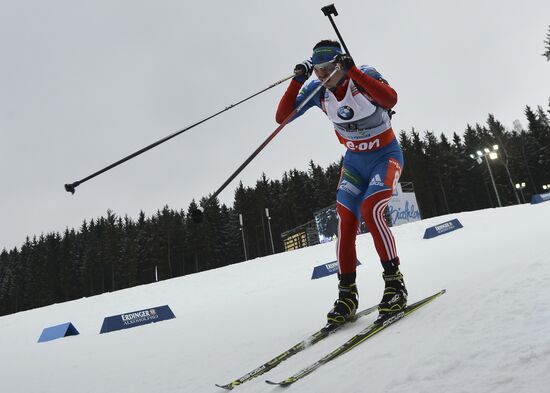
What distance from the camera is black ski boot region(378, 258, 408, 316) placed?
2805mm

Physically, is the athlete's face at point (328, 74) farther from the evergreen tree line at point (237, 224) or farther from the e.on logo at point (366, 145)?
the evergreen tree line at point (237, 224)

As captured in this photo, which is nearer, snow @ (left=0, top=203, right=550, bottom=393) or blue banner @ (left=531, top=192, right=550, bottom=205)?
snow @ (left=0, top=203, right=550, bottom=393)

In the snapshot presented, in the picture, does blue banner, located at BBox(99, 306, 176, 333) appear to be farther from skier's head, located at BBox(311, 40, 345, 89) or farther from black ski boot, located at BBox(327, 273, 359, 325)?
skier's head, located at BBox(311, 40, 345, 89)

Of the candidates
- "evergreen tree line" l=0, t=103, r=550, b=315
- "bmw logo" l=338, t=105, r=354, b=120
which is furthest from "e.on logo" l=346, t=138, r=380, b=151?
"evergreen tree line" l=0, t=103, r=550, b=315

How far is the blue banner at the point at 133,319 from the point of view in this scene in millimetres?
5984

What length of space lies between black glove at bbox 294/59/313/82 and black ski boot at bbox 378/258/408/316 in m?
1.94

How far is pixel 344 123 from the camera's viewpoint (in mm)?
3535

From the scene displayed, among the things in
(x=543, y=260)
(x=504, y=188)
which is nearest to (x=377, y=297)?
(x=543, y=260)

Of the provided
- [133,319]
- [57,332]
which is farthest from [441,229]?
[57,332]

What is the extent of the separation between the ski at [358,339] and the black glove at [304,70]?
91.2 inches

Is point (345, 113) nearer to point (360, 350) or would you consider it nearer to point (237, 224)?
point (360, 350)

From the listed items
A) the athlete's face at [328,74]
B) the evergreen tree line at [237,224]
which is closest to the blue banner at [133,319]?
the athlete's face at [328,74]

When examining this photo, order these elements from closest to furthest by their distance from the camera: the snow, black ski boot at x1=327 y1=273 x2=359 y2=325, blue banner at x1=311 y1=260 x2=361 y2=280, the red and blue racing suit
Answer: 1. the snow
2. black ski boot at x1=327 y1=273 x2=359 y2=325
3. the red and blue racing suit
4. blue banner at x1=311 y1=260 x2=361 y2=280

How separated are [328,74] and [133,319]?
5.15 meters
